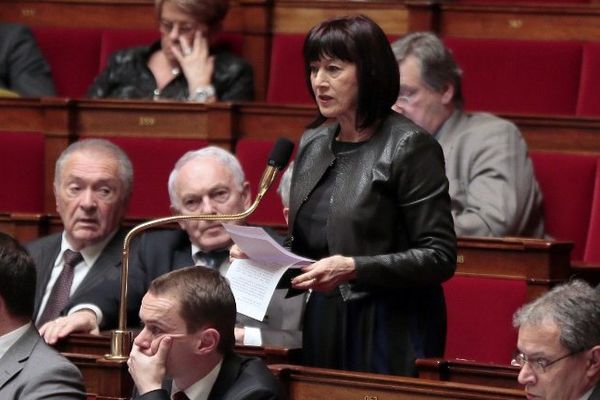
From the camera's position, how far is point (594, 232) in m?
1.83

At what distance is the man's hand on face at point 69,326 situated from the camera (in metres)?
1.46

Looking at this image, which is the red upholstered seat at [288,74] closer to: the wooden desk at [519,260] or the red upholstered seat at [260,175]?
the red upholstered seat at [260,175]

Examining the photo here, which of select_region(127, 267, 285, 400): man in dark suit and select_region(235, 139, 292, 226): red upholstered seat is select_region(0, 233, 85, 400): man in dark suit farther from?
select_region(235, 139, 292, 226): red upholstered seat

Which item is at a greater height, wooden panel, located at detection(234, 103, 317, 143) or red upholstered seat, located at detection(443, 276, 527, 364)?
wooden panel, located at detection(234, 103, 317, 143)

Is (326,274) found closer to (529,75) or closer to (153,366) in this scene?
(153,366)

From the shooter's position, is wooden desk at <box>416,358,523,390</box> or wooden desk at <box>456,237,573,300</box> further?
wooden desk at <box>456,237,573,300</box>

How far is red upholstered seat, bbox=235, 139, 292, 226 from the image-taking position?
6.34 feet

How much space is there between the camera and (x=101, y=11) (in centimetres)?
242

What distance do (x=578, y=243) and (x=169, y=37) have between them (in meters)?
0.67

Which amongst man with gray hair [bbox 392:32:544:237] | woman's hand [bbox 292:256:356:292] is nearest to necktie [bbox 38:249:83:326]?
man with gray hair [bbox 392:32:544:237]

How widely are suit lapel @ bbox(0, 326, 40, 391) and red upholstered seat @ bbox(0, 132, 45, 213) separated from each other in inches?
30.5

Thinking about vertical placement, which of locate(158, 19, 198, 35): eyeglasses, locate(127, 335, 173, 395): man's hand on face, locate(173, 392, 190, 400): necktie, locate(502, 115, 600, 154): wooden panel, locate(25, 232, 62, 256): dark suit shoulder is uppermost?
locate(158, 19, 198, 35): eyeglasses

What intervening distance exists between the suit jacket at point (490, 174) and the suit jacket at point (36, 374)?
62 cm

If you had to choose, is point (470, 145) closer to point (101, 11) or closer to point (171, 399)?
point (171, 399)
